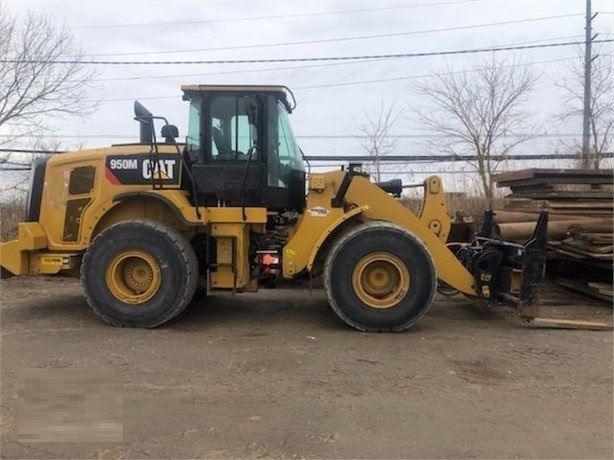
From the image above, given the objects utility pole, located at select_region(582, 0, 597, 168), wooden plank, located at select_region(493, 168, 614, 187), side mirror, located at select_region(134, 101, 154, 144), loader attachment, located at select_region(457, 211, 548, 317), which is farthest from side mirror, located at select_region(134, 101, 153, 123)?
utility pole, located at select_region(582, 0, 597, 168)

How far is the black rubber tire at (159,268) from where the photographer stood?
6543 mm

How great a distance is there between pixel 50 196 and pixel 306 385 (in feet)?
13.9

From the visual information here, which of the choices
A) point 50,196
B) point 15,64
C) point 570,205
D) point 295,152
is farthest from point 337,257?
point 15,64

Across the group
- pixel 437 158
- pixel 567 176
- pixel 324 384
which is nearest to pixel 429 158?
pixel 437 158

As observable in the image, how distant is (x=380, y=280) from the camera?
6578 mm

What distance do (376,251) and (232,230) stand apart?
65.5 inches

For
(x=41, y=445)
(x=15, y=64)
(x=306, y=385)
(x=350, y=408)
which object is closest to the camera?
(x=41, y=445)

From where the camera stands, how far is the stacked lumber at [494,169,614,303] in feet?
26.0

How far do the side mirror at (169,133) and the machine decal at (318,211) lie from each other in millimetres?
1882

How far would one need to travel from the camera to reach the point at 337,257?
6.45m

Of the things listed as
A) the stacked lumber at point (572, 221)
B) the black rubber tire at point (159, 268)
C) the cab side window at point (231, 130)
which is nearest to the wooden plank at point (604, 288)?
the stacked lumber at point (572, 221)

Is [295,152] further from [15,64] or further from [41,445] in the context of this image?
[15,64]

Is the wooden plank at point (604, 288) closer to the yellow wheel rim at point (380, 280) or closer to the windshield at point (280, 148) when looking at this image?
the yellow wheel rim at point (380, 280)

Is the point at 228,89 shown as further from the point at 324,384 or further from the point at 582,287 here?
the point at 582,287
